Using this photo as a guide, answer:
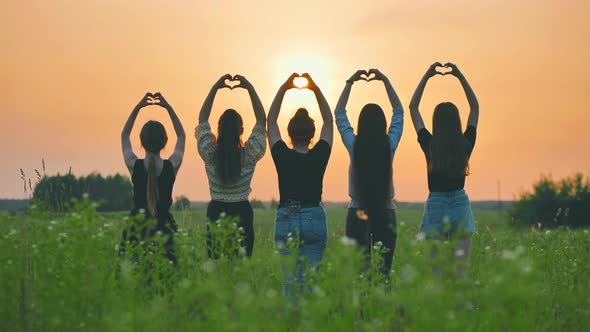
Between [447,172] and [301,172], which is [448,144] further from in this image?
[301,172]

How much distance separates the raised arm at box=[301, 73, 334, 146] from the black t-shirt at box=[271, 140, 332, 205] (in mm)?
311

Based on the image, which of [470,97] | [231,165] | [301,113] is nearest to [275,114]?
[301,113]

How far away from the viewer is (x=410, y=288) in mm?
5000

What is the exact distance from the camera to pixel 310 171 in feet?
25.0

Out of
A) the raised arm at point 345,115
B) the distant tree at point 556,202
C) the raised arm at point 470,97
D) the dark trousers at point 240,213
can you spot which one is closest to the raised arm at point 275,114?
the raised arm at point 345,115

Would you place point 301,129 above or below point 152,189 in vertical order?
above

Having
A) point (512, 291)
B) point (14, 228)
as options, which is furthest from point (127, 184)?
point (512, 291)

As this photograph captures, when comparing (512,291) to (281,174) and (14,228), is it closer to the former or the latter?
(281,174)

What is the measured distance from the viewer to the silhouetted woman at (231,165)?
26.1ft

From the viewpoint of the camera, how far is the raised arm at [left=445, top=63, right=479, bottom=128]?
8.67m

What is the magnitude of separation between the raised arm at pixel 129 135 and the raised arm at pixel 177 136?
0.66 ft

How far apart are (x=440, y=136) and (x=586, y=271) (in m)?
2.90

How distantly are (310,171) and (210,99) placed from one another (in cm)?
184

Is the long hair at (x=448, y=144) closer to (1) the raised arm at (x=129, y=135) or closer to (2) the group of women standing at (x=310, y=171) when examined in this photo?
(2) the group of women standing at (x=310, y=171)
